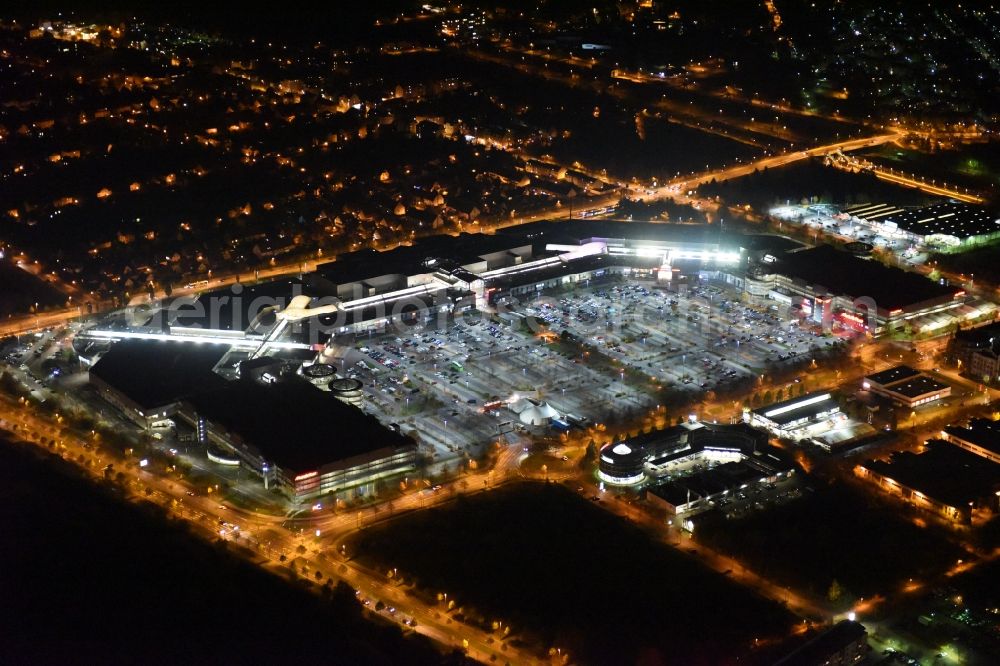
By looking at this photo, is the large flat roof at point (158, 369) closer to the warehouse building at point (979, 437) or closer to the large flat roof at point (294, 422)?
the large flat roof at point (294, 422)

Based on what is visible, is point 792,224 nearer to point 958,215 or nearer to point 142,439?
point 958,215

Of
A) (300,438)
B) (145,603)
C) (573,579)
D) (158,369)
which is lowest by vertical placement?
(145,603)

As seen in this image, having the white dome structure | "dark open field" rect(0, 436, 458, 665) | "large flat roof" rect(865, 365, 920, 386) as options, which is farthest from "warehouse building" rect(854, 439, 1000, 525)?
"dark open field" rect(0, 436, 458, 665)

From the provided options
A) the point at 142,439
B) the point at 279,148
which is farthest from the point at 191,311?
the point at 279,148

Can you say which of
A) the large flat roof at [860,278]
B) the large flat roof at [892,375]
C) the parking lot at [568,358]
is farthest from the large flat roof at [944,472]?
the large flat roof at [860,278]

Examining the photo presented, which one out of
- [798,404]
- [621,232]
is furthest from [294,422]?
[621,232]

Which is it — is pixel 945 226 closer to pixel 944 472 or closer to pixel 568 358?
pixel 568 358
